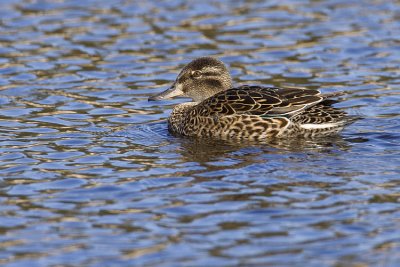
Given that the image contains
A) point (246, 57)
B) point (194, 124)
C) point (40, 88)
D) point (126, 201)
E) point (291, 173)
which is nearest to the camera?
point (126, 201)

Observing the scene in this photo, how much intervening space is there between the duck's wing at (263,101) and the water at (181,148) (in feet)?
1.43

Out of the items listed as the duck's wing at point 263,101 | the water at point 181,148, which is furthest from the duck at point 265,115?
the water at point 181,148

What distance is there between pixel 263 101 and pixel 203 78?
1327 mm

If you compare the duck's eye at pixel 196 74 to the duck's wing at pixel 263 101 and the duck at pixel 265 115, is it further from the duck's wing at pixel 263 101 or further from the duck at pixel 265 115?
the duck's wing at pixel 263 101

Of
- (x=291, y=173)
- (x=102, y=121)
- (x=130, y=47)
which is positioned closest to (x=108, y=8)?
(x=130, y=47)

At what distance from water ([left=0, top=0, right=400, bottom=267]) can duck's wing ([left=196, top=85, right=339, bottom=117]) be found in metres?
0.43

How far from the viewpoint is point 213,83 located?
41.5 ft

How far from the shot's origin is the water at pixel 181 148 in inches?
308

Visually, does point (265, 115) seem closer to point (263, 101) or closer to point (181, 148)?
point (263, 101)

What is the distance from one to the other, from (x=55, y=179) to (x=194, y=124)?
264 centimetres

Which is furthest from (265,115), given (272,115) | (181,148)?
(181,148)

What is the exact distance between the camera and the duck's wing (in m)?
11.4

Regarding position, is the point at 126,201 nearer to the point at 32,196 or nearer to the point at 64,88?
the point at 32,196

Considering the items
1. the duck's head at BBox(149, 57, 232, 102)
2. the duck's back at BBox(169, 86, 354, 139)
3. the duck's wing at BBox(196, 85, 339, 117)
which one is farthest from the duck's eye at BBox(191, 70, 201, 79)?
the duck's back at BBox(169, 86, 354, 139)
